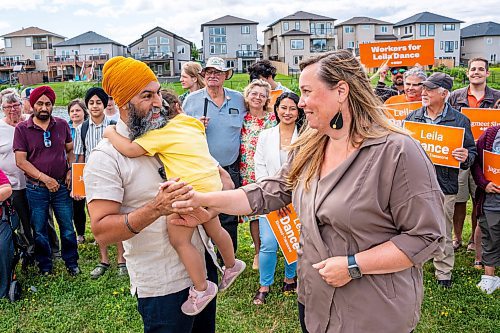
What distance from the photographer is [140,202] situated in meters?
2.49

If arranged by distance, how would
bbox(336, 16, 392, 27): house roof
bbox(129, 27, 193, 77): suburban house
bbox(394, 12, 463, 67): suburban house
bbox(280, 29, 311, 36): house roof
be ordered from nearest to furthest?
bbox(129, 27, 193, 77): suburban house
bbox(280, 29, 311, 36): house roof
bbox(394, 12, 463, 67): suburban house
bbox(336, 16, 392, 27): house roof

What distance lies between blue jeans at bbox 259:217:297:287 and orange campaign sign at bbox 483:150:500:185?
2385 millimetres

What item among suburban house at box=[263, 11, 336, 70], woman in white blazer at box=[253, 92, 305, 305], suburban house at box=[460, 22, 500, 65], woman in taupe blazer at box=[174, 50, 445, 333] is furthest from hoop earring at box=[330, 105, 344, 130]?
suburban house at box=[460, 22, 500, 65]

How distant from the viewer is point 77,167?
5688 mm

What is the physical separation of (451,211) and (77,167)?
4498 millimetres

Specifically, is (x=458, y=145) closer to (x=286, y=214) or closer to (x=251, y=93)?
(x=286, y=214)

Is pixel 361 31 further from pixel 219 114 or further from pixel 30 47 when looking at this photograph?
pixel 219 114

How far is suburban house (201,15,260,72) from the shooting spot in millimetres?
73250

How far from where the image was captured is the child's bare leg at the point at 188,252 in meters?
2.53

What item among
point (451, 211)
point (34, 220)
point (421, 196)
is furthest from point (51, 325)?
point (451, 211)

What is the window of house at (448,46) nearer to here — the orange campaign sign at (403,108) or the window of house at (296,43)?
the window of house at (296,43)

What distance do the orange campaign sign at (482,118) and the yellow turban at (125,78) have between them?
475 centimetres

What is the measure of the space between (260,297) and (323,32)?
7473cm

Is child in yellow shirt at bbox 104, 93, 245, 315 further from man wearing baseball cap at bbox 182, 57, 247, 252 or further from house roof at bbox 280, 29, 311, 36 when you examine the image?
house roof at bbox 280, 29, 311, 36
